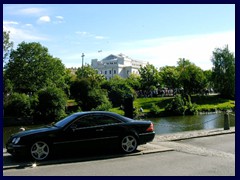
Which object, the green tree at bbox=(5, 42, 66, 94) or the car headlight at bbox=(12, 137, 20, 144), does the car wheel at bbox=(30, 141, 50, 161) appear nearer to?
the car headlight at bbox=(12, 137, 20, 144)

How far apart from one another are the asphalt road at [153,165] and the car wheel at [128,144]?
32 centimetres

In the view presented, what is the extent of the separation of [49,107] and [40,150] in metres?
37.4

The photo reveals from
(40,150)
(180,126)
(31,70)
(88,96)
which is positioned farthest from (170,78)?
(40,150)

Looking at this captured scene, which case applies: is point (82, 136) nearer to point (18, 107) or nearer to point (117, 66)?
point (18, 107)

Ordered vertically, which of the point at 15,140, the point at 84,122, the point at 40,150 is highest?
the point at 84,122

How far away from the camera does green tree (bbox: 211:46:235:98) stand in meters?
74.8

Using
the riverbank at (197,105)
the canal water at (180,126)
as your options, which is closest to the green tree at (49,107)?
the canal water at (180,126)

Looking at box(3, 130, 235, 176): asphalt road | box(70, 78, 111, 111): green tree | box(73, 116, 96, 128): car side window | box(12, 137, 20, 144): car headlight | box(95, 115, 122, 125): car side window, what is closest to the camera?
box(3, 130, 235, 176): asphalt road

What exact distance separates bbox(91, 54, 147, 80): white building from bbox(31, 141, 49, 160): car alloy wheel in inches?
5676

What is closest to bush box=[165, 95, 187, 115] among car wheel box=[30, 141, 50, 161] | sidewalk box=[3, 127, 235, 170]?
sidewalk box=[3, 127, 235, 170]

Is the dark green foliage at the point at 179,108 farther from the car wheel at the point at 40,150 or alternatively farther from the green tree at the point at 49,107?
the car wheel at the point at 40,150

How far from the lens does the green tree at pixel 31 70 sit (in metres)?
68.6

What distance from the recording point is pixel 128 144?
11.3m
